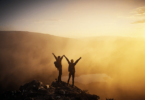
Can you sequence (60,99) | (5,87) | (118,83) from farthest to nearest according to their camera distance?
(118,83)
(5,87)
(60,99)

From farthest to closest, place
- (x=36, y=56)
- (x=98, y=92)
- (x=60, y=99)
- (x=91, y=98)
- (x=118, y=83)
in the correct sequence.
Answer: (x=36, y=56)
(x=118, y=83)
(x=98, y=92)
(x=91, y=98)
(x=60, y=99)

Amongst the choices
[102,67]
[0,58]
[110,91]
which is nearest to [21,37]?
[0,58]

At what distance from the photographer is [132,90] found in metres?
16.5

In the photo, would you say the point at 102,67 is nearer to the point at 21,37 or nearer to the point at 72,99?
the point at 72,99

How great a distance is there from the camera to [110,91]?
16.2 meters

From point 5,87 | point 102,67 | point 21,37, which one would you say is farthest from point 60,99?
point 21,37

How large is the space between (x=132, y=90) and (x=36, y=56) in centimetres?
3532

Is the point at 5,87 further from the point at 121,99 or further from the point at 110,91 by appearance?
the point at 121,99

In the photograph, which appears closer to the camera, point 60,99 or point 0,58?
point 60,99

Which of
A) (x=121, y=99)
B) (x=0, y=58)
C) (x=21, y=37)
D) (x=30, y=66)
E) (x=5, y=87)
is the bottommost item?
(x=5, y=87)

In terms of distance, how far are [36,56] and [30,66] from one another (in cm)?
785

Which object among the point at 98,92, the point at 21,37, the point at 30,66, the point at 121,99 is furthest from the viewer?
the point at 21,37

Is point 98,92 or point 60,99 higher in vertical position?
point 60,99

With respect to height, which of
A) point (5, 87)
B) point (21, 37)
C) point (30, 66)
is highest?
point (21, 37)
